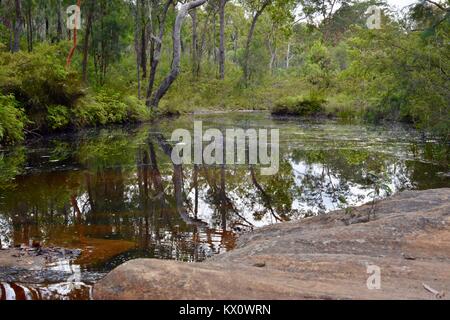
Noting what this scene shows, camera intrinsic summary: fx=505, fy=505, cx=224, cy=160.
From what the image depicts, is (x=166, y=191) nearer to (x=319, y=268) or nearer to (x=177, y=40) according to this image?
(x=319, y=268)

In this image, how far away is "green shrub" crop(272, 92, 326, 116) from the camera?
27.8 m

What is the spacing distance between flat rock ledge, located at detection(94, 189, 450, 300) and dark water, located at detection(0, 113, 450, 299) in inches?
33.3

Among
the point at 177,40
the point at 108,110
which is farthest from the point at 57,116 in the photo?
the point at 177,40

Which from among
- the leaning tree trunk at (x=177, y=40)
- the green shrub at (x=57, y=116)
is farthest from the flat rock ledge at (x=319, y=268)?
the leaning tree trunk at (x=177, y=40)

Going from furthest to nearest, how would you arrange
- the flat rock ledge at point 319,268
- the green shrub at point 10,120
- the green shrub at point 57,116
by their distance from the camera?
the green shrub at point 57,116
the green shrub at point 10,120
the flat rock ledge at point 319,268

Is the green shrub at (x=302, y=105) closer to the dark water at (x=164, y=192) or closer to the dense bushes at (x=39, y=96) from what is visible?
the dense bushes at (x=39, y=96)

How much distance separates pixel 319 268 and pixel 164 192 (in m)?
4.88

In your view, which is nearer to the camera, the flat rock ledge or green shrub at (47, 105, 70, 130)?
the flat rock ledge

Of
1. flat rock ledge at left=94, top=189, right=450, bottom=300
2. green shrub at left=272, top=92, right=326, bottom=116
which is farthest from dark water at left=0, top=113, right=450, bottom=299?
green shrub at left=272, top=92, right=326, bottom=116

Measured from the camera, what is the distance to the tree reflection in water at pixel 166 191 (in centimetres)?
567

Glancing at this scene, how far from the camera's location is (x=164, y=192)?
8336 millimetres

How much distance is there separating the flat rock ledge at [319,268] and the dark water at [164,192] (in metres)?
0.85

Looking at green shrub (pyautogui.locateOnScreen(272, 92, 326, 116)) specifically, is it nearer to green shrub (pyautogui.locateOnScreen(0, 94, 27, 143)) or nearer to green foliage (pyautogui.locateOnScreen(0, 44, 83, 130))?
green foliage (pyautogui.locateOnScreen(0, 44, 83, 130))
